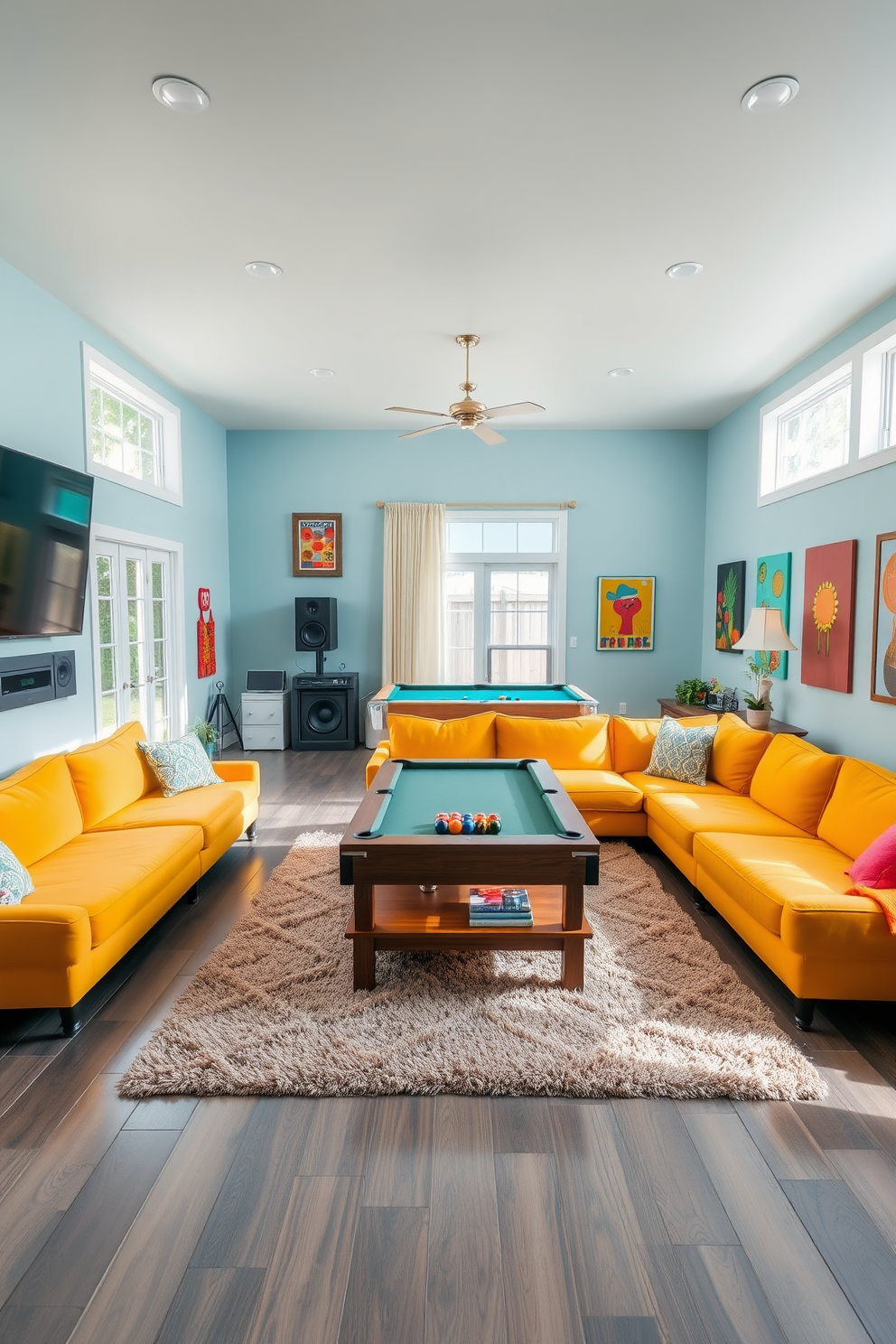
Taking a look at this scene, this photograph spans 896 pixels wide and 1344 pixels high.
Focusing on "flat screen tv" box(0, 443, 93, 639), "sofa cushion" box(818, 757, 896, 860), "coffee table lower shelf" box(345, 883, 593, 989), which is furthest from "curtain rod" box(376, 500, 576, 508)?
"coffee table lower shelf" box(345, 883, 593, 989)

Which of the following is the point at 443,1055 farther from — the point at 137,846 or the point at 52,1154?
the point at 137,846

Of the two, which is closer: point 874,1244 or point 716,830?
point 874,1244

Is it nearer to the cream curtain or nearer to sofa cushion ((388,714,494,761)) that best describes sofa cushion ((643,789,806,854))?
sofa cushion ((388,714,494,761))

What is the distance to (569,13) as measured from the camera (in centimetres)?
205

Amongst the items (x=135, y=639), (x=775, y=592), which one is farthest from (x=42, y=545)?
(x=775, y=592)

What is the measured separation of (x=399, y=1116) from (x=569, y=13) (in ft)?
10.3

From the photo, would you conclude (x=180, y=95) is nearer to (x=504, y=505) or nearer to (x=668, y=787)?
(x=668, y=787)

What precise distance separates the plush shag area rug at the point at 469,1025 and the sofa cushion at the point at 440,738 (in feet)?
4.71

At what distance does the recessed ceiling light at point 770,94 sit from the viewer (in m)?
2.29

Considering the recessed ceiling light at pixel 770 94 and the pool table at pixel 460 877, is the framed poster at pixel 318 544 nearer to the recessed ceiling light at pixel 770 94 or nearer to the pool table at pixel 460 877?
the pool table at pixel 460 877

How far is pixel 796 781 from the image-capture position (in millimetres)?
3496

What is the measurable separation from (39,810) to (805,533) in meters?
4.76

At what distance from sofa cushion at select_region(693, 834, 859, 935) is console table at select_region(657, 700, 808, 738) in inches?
49.4

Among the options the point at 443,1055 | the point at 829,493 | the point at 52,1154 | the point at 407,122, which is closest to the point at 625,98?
the point at 407,122
